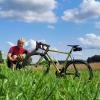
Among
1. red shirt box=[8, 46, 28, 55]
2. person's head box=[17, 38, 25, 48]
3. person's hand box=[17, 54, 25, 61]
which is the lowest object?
person's hand box=[17, 54, 25, 61]

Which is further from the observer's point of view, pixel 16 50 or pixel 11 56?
pixel 16 50

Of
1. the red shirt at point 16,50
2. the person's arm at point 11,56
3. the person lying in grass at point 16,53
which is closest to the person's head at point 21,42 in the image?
the person lying in grass at point 16,53

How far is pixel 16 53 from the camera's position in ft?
49.3

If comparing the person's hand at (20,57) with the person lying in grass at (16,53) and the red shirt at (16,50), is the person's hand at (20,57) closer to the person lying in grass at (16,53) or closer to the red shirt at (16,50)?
the person lying in grass at (16,53)

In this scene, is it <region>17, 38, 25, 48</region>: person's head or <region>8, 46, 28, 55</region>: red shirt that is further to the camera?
<region>17, 38, 25, 48</region>: person's head

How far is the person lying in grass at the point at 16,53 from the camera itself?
14.6m

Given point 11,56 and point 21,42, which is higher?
point 21,42

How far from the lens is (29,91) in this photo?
15.1ft

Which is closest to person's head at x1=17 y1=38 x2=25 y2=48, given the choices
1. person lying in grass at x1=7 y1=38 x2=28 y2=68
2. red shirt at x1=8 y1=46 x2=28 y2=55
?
person lying in grass at x1=7 y1=38 x2=28 y2=68

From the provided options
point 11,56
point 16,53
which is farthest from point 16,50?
point 11,56

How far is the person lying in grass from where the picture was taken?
14.6 m

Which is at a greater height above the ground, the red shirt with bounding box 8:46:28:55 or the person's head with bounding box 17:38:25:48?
the person's head with bounding box 17:38:25:48

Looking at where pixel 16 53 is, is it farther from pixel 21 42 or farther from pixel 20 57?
pixel 21 42

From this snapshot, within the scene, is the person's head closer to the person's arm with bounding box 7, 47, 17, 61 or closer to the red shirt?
the red shirt
